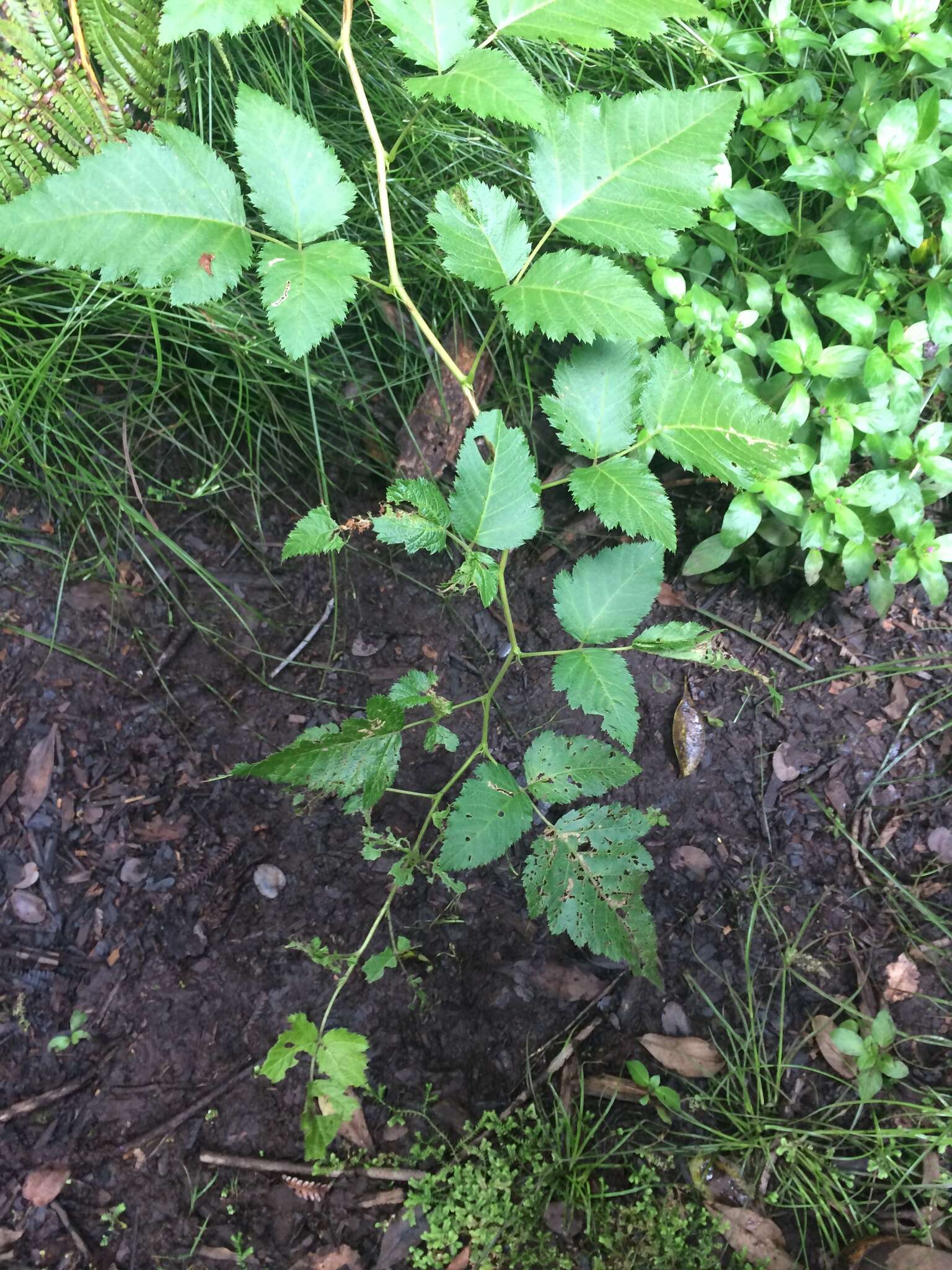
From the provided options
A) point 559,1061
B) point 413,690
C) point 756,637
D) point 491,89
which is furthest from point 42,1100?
point 491,89

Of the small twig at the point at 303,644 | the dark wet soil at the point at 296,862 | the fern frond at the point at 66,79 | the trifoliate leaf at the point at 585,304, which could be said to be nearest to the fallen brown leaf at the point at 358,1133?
the dark wet soil at the point at 296,862

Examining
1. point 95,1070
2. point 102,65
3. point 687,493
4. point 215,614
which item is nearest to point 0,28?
point 102,65

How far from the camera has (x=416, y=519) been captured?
125 centimetres

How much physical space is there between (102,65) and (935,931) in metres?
2.42

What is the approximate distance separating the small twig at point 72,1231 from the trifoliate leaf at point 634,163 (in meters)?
1.88

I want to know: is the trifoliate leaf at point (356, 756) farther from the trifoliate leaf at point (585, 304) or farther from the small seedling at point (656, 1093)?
the small seedling at point (656, 1093)

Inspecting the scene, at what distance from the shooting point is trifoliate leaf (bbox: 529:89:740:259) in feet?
3.77

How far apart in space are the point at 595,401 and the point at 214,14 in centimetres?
72

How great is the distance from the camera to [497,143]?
5.58 feet

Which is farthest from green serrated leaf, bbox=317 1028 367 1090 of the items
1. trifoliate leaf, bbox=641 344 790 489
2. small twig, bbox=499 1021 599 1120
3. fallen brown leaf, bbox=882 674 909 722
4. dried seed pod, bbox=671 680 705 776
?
fallen brown leaf, bbox=882 674 909 722

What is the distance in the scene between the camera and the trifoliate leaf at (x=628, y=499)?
1.21m

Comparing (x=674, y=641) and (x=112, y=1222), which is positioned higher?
(x=674, y=641)

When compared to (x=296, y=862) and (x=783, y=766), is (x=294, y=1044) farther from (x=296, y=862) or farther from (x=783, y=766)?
(x=783, y=766)

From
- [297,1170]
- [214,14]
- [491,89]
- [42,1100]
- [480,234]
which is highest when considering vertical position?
[214,14]
